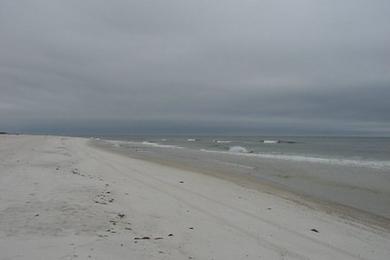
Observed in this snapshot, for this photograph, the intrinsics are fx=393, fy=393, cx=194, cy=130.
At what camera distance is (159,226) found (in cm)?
768

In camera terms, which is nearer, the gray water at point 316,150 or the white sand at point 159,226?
the white sand at point 159,226

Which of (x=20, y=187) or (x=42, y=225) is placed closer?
(x=42, y=225)

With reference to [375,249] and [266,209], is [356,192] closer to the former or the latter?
[266,209]

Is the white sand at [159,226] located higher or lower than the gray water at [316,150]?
higher

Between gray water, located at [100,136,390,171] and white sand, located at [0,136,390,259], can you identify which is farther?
gray water, located at [100,136,390,171]

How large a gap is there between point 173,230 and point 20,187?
209 inches

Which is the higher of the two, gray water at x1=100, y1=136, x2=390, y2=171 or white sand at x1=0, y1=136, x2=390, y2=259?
white sand at x1=0, y1=136, x2=390, y2=259

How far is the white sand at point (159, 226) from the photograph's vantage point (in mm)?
6039

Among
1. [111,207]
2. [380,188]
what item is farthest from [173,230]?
[380,188]

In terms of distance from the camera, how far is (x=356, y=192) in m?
16.2

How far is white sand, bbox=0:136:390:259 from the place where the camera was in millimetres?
6039

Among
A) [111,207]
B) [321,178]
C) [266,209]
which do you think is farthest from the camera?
[321,178]

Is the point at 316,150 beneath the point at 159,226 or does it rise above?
beneath

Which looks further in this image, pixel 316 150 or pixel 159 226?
pixel 316 150
